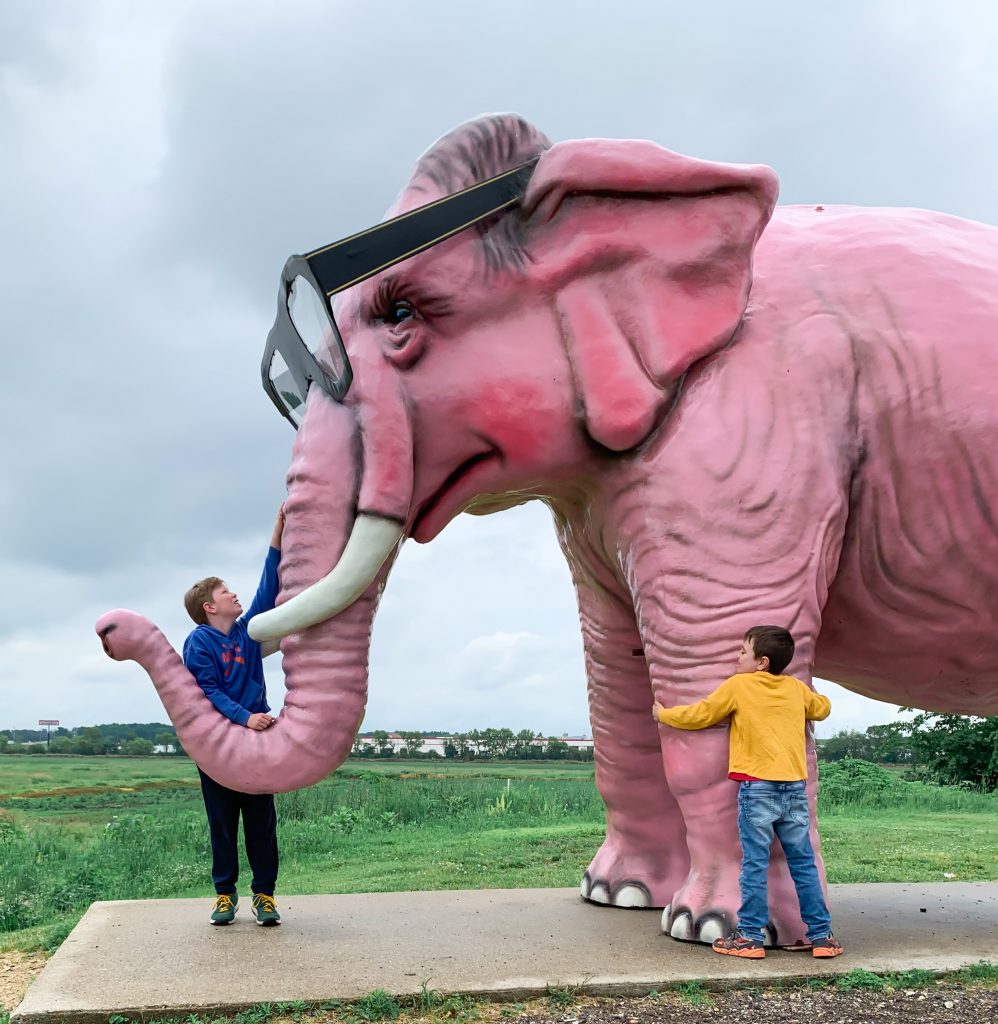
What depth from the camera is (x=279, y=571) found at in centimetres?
379

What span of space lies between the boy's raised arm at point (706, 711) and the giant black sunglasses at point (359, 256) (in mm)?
1523

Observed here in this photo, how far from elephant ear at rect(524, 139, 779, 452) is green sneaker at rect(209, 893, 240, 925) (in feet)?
7.10

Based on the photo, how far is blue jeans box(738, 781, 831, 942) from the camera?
134 inches

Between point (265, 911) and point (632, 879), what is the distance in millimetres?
1442

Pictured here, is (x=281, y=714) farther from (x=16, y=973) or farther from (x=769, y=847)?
(x=769, y=847)

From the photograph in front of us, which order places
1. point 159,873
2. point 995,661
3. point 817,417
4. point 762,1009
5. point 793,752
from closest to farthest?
point 762,1009, point 793,752, point 817,417, point 995,661, point 159,873

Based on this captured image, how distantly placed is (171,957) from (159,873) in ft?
13.3

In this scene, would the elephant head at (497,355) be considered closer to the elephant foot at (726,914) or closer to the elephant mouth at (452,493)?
the elephant mouth at (452,493)

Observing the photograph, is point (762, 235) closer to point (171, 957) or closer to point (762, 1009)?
point (762, 1009)

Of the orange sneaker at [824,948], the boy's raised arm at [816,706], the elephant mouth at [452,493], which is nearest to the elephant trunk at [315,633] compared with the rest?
the elephant mouth at [452,493]

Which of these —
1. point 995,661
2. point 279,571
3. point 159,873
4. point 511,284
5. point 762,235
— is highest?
point 762,235

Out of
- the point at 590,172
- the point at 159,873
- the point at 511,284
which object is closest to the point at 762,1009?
the point at 511,284

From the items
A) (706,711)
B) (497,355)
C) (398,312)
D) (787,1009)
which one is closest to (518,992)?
(787,1009)

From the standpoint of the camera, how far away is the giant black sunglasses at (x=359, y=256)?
366cm
